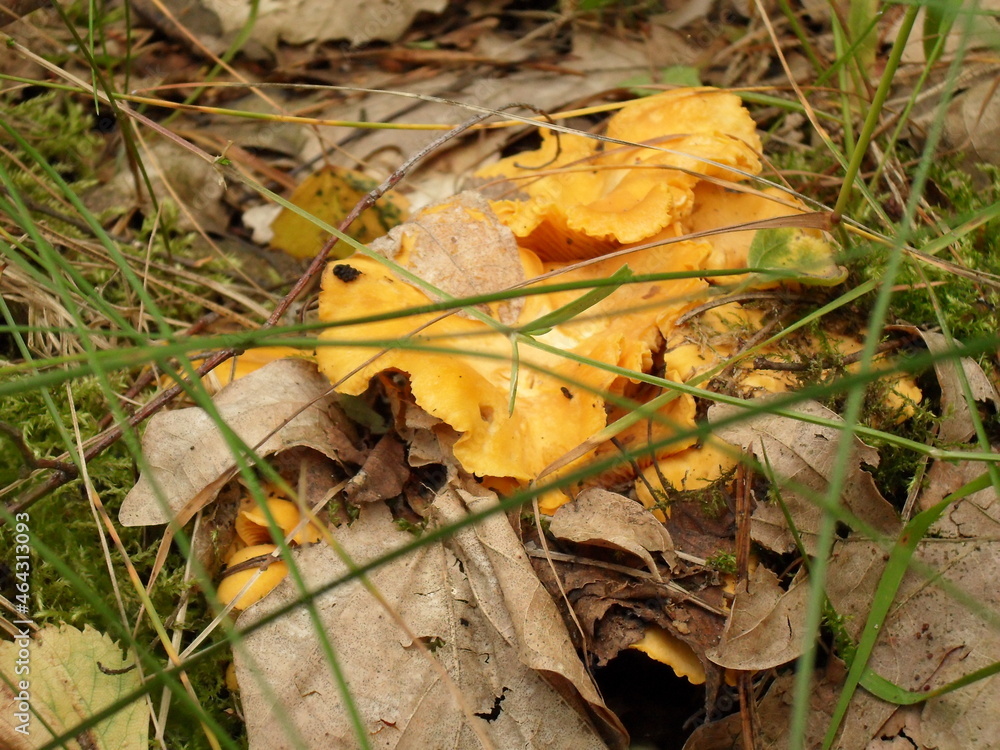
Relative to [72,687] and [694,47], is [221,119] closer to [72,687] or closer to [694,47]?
[694,47]

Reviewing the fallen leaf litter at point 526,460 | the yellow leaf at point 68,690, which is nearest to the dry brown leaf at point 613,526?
the fallen leaf litter at point 526,460

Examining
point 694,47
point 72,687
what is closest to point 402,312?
point 72,687

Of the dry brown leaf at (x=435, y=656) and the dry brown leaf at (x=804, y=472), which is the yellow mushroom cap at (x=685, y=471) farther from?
the dry brown leaf at (x=435, y=656)

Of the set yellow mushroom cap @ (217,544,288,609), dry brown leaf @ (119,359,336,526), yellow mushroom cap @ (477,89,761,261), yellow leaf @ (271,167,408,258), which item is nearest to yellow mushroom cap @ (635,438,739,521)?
yellow mushroom cap @ (477,89,761,261)

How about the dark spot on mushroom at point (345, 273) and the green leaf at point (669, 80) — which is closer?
the dark spot on mushroom at point (345, 273)

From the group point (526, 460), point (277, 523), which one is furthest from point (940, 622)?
point (277, 523)

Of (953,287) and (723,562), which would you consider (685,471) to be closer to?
(723,562)
